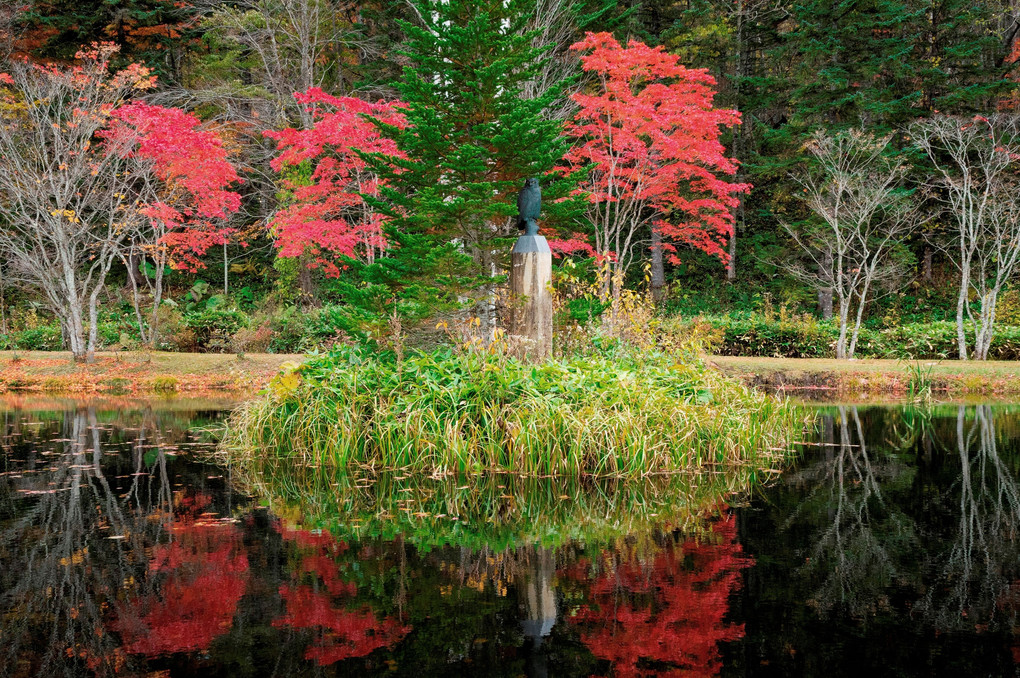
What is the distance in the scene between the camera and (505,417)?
644 centimetres

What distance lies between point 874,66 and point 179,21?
19.5 m

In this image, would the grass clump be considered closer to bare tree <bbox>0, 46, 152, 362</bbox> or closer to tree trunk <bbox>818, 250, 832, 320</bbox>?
bare tree <bbox>0, 46, 152, 362</bbox>

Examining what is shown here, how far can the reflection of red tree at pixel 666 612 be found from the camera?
298 cm

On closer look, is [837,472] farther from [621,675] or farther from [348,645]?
[348,645]

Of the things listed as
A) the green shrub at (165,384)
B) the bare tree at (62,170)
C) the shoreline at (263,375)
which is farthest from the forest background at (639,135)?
the green shrub at (165,384)

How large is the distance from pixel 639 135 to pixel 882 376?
263 inches

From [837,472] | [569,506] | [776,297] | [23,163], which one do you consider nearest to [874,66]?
[776,297]

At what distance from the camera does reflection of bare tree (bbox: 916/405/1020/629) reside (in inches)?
138

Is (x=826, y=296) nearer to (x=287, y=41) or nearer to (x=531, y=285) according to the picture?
(x=531, y=285)

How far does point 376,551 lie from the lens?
4.44m

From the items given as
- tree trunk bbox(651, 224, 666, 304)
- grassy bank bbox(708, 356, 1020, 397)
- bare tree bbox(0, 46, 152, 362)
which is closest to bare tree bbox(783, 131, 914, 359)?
grassy bank bbox(708, 356, 1020, 397)

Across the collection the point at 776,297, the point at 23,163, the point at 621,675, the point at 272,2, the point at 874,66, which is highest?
the point at 272,2

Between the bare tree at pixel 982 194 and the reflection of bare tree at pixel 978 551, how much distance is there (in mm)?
9451

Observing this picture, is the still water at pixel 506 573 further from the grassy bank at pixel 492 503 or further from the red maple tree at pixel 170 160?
the red maple tree at pixel 170 160
